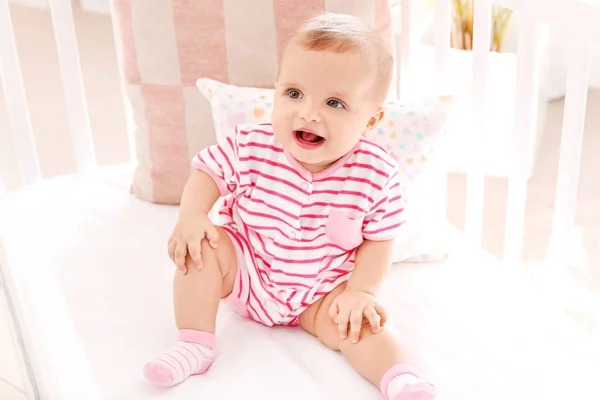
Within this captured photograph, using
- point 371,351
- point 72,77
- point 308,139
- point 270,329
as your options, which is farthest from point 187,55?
point 371,351

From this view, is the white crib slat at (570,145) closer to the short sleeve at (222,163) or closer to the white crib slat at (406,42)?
the white crib slat at (406,42)

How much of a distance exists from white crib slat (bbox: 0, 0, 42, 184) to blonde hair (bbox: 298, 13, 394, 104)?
26.0 inches

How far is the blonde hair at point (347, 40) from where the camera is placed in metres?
0.92

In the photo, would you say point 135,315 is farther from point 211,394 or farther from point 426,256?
point 426,256

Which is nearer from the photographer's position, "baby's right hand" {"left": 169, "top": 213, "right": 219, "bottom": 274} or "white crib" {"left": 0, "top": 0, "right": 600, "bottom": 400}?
"white crib" {"left": 0, "top": 0, "right": 600, "bottom": 400}

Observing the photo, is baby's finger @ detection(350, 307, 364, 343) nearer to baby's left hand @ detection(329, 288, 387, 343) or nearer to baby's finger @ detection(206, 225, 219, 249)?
baby's left hand @ detection(329, 288, 387, 343)

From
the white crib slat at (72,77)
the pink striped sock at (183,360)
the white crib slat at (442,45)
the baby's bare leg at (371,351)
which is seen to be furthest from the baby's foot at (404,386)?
the white crib slat at (72,77)

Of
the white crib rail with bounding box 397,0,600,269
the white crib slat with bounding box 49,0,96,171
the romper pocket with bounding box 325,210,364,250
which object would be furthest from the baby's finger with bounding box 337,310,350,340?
the white crib slat with bounding box 49,0,96,171

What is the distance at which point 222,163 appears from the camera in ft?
3.47

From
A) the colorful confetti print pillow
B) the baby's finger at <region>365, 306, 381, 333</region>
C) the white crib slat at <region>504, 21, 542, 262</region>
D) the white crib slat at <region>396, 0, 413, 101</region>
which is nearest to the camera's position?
the baby's finger at <region>365, 306, 381, 333</region>

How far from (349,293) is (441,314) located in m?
0.17

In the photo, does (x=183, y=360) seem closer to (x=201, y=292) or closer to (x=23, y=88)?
(x=201, y=292)

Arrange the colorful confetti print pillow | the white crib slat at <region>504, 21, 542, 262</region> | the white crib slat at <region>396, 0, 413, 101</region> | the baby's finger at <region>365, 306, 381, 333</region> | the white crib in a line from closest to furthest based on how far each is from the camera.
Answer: the white crib, the baby's finger at <region>365, 306, 381, 333</region>, the white crib slat at <region>504, 21, 542, 262</region>, the colorful confetti print pillow, the white crib slat at <region>396, 0, 413, 101</region>

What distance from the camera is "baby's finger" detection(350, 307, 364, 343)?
3.09ft
